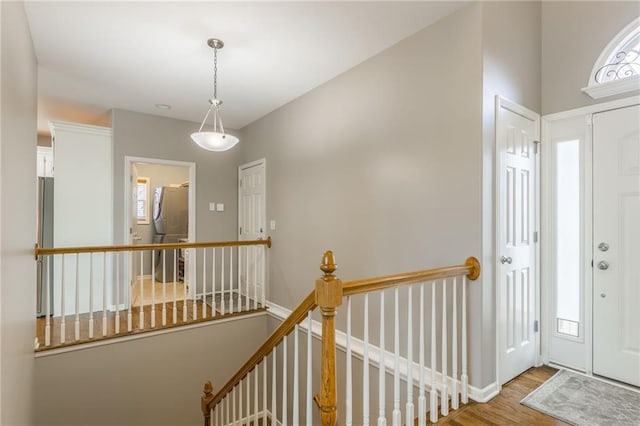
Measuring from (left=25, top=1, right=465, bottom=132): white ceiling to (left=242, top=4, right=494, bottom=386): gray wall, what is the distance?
0.23 m

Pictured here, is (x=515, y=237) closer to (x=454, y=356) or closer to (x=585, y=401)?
(x=454, y=356)

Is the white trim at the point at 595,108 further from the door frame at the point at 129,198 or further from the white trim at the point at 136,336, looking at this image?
the door frame at the point at 129,198

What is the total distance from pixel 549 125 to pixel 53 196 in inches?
226

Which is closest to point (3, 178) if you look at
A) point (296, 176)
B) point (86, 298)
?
point (296, 176)

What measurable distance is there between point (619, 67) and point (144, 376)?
16.9 ft

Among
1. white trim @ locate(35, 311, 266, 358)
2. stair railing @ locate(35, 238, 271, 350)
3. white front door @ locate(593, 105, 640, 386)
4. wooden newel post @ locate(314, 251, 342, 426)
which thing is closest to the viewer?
wooden newel post @ locate(314, 251, 342, 426)

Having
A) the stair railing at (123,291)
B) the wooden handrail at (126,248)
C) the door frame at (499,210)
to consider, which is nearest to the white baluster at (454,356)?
the door frame at (499,210)

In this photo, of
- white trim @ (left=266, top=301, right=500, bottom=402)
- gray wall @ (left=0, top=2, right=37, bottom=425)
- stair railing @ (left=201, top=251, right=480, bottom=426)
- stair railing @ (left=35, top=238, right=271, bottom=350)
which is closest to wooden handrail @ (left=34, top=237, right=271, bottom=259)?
stair railing @ (left=35, top=238, right=271, bottom=350)

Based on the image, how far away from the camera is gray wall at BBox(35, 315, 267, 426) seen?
314 centimetres

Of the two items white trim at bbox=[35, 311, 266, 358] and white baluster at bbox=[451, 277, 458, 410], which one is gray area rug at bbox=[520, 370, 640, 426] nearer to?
white baluster at bbox=[451, 277, 458, 410]

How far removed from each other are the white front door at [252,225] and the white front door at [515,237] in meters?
2.96

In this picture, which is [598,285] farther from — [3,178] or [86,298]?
[86,298]

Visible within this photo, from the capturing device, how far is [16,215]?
208 centimetres

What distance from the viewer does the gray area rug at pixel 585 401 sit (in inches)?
76.2
